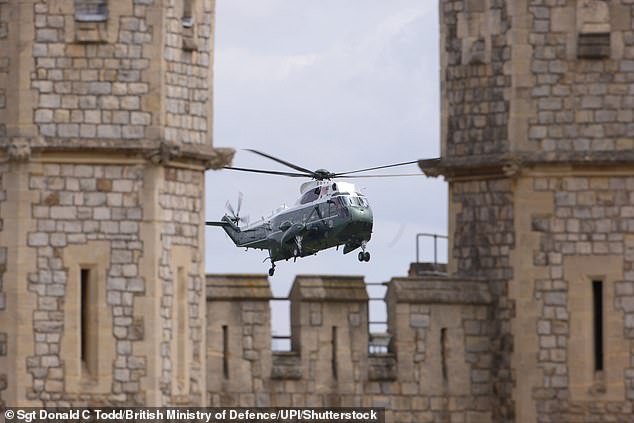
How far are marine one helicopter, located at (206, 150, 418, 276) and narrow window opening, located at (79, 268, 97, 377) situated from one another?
673 inches

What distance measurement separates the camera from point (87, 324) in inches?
1753

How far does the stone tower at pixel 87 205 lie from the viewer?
4431 centimetres

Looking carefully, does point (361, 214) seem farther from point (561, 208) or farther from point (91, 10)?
point (91, 10)

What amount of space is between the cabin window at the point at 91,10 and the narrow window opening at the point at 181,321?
131 inches

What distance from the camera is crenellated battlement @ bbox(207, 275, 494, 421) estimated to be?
4628 centimetres

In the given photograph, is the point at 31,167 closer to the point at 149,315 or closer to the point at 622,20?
the point at 149,315

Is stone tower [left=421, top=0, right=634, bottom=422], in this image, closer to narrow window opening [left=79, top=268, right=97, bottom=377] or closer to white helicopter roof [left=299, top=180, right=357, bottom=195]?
narrow window opening [left=79, top=268, right=97, bottom=377]

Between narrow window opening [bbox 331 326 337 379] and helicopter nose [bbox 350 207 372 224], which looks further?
helicopter nose [bbox 350 207 372 224]

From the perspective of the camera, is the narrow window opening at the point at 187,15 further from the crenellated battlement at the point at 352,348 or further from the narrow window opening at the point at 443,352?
the narrow window opening at the point at 443,352

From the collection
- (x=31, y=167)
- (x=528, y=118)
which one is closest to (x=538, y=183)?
(x=528, y=118)

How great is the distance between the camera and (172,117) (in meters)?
45.1
